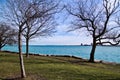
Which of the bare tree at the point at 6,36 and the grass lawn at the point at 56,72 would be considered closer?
the grass lawn at the point at 56,72

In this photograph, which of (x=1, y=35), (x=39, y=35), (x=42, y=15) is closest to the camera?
(x=42, y=15)

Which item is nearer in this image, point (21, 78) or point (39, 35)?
point (21, 78)

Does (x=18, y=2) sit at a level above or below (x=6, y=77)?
above

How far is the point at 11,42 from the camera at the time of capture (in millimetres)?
48750

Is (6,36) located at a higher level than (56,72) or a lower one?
higher

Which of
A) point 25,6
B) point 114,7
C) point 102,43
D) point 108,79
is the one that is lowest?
point 108,79

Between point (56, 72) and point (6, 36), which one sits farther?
point (6, 36)

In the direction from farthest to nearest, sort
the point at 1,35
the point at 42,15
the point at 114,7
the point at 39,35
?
the point at 1,35
the point at 39,35
the point at 114,7
the point at 42,15

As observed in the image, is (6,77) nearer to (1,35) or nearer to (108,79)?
(108,79)

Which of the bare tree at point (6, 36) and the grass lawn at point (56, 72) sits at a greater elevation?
the bare tree at point (6, 36)

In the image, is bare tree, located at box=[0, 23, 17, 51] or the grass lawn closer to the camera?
the grass lawn

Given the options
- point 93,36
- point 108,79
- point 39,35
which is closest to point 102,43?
point 93,36

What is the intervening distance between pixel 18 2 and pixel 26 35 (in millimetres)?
15902

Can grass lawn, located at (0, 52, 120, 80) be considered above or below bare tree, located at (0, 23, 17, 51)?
below
